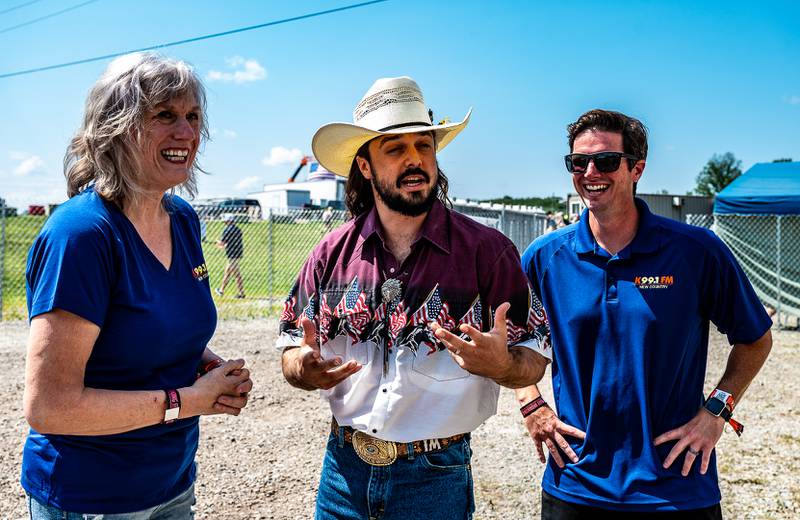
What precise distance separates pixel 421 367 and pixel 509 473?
9.91 feet

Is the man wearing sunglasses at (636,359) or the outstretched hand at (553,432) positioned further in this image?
the outstretched hand at (553,432)

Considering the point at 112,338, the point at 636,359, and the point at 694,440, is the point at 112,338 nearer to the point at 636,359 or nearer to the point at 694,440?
the point at 636,359

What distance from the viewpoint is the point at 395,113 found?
250 cm

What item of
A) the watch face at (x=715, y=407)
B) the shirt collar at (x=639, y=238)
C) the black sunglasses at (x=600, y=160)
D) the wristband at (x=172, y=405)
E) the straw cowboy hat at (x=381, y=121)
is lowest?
the watch face at (x=715, y=407)

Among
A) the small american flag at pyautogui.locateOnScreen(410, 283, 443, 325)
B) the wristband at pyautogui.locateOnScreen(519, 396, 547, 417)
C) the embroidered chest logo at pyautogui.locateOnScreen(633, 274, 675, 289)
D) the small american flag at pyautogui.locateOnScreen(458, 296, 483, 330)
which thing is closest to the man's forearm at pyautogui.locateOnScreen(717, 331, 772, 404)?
the embroidered chest logo at pyautogui.locateOnScreen(633, 274, 675, 289)

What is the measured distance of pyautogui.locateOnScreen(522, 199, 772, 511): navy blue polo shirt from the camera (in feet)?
8.00

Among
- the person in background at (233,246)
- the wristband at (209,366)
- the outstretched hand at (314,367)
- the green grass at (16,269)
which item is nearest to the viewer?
the outstretched hand at (314,367)

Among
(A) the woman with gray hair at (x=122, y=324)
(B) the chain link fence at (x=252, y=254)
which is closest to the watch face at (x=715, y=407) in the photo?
(A) the woman with gray hair at (x=122, y=324)

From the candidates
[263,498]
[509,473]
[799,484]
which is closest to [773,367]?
[799,484]

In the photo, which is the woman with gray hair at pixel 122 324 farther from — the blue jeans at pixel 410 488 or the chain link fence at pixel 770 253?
the chain link fence at pixel 770 253

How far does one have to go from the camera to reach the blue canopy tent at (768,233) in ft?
40.3

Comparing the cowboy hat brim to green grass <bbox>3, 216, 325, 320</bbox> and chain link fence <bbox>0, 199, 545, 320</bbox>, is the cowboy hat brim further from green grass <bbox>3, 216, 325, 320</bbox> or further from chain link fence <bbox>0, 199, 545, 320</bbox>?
chain link fence <bbox>0, 199, 545, 320</bbox>

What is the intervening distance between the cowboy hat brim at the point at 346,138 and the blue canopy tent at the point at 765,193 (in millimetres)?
12517

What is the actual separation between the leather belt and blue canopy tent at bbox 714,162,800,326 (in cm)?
1163
